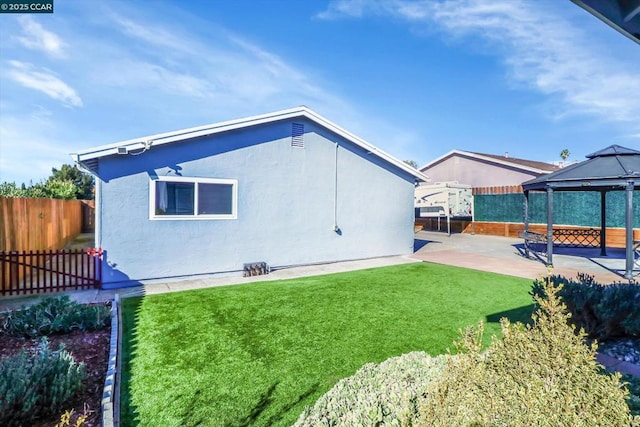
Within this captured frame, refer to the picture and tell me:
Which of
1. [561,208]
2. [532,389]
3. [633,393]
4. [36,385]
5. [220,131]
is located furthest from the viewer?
[561,208]

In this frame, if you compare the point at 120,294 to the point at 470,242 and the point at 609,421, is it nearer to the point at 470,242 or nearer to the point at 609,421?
the point at 609,421

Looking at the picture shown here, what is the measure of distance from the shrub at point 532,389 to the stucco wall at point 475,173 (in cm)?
2279

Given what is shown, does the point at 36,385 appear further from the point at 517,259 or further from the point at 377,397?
the point at 517,259

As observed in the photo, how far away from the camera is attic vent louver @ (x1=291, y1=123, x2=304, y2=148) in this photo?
11383 mm

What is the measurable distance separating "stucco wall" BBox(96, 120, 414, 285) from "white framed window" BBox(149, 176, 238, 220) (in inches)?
Answer: 7.1

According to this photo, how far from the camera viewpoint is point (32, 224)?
1114 centimetres

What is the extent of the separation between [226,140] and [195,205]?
88.5 inches

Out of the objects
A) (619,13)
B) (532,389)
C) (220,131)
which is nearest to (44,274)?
(220,131)

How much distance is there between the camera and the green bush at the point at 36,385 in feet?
10.5

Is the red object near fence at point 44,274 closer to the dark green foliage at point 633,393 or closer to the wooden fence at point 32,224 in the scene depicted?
the wooden fence at point 32,224

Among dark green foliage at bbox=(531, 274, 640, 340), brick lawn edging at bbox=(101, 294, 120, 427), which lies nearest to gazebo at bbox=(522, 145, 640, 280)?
dark green foliage at bbox=(531, 274, 640, 340)

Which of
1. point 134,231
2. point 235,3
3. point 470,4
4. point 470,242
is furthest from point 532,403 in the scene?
point 470,242

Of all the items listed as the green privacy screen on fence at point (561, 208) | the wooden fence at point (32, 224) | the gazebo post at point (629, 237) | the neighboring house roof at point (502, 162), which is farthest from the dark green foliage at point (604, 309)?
the neighboring house roof at point (502, 162)

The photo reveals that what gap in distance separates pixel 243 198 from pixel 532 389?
927 centimetres
